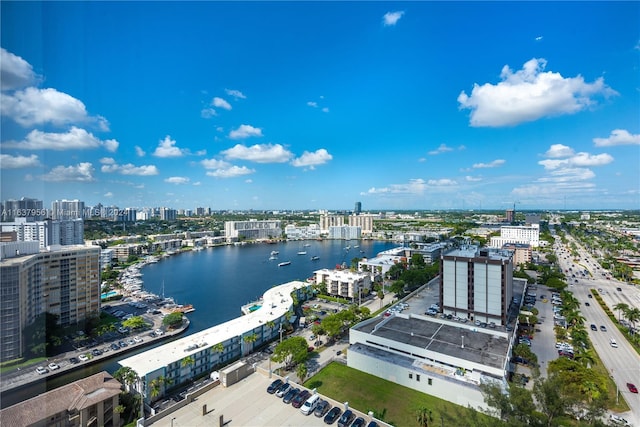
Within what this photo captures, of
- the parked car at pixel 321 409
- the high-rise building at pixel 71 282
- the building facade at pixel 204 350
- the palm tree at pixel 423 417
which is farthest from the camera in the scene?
the high-rise building at pixel 71 282

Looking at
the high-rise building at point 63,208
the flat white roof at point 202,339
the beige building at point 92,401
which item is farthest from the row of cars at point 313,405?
the high-rise building at point 63,208

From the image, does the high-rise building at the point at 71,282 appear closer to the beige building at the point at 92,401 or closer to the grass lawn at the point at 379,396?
the beige building at the point at 92,401

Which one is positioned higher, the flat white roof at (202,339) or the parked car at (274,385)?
the parked car at (274,385)

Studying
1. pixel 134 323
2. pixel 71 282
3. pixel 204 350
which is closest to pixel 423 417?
pixel 204 350

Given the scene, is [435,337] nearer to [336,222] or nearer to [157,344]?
[157,344]

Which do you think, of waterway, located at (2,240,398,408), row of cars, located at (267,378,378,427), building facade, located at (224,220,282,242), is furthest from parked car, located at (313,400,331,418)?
building facade, located at (224,220,282,242)

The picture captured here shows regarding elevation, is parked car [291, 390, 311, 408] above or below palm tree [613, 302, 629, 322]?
above

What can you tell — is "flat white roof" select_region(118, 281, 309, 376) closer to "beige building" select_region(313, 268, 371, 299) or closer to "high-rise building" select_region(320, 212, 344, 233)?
"beige building" select_region(313, 268, 371, 299)
